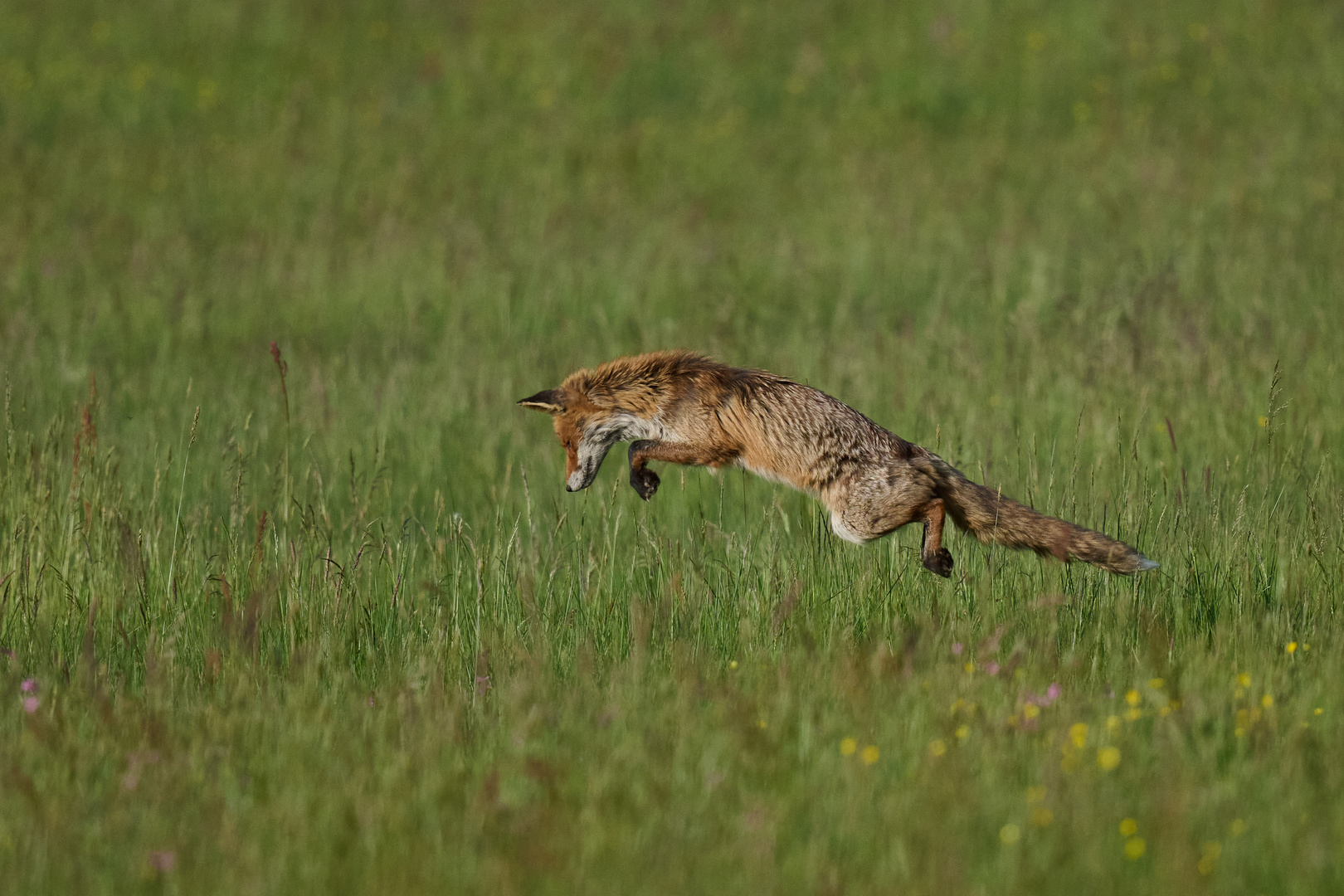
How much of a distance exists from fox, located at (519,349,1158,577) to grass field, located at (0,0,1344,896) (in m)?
0.24

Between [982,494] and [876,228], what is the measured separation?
895 cm

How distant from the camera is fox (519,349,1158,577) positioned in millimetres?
5738

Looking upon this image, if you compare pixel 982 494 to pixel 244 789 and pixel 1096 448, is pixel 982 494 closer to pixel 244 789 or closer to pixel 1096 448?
pixel 1096 448

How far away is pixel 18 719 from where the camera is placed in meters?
4.66

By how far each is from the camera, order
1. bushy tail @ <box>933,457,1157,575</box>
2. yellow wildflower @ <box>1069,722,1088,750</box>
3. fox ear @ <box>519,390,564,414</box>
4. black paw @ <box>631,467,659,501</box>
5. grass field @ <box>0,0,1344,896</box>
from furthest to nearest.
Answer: fox ear @ <box>519,390,564,414</box> < black paw @ <box>631,467,659,501</box> < bushy tail @ <box>933,457,1157,575</box> < yellow wildflower @ <box>1069,722,1088,750</box> < grass field @ <box>0,0,1344,896</box>

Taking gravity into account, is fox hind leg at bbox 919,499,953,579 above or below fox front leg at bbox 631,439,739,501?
below

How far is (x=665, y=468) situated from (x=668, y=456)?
2299mm

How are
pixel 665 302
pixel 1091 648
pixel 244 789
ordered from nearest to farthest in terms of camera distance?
pixel 244 789 → pixel 1091 648 → pixel 665 302

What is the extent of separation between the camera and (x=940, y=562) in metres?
5.64

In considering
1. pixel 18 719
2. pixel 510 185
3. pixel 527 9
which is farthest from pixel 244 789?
pixel 527 9

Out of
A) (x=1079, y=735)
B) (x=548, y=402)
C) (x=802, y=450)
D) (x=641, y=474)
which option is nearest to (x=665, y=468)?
(x=548, y=402)

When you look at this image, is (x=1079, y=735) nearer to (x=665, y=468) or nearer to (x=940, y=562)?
(x=940, y=562)

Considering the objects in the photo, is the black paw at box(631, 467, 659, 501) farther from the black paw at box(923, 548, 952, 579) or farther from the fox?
the black paw at box(923, 548, 952, 579)

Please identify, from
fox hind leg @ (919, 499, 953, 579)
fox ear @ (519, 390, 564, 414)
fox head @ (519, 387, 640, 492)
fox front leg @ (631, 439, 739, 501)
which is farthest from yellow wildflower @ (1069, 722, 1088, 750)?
fox ear @ (519, 390, 564, 414)
